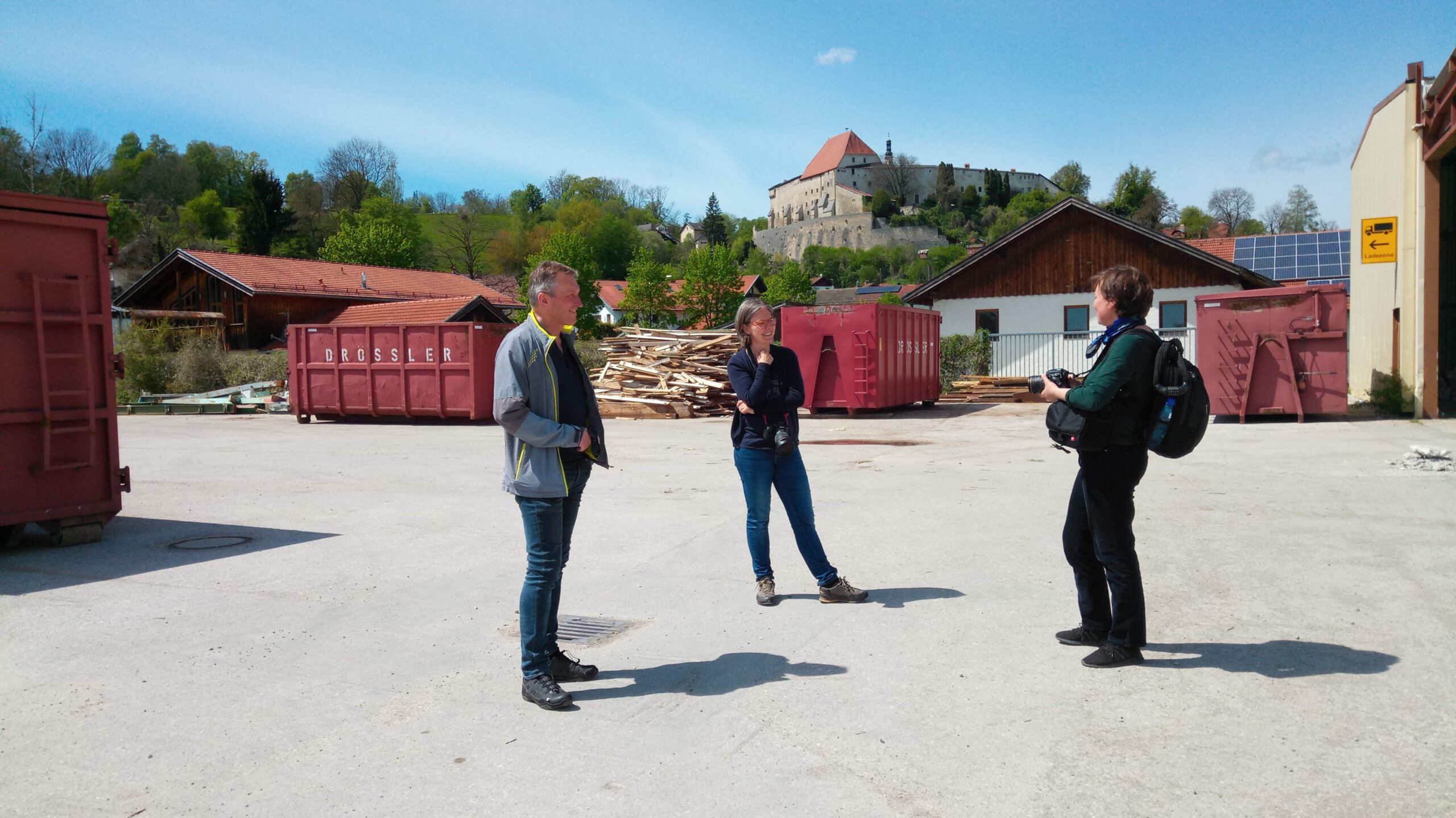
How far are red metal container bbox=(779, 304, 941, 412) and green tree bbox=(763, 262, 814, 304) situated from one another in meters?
57.2

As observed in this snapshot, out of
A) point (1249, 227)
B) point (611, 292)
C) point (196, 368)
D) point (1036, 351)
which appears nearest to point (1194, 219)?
point (1249, 227)

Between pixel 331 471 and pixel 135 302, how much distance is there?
42.2 m

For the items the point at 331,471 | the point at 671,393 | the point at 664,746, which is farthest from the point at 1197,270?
the point at 664,746

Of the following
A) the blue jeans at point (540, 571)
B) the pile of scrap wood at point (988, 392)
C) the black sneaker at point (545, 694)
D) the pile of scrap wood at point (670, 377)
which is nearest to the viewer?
the black sneaker at point (545, 694)

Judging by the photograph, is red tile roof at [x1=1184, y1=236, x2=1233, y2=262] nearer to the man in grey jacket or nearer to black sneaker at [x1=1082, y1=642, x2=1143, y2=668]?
black sneaker at [x1=1082, y1=642, x2=1143, y2=668]

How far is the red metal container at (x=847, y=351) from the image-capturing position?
20281 mm

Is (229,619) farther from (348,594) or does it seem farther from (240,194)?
(240,194)

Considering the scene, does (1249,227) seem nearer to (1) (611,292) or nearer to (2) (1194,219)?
(2) (1194,219)

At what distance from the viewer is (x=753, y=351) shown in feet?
19.2

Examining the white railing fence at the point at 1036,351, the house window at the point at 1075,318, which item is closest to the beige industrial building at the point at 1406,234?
the white railing fence at the point at 1036,351

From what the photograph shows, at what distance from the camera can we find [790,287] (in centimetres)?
8062

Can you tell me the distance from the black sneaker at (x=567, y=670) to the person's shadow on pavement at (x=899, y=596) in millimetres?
1678

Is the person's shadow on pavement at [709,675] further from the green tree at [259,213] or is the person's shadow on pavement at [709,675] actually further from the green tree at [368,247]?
the green tree at [259,213]

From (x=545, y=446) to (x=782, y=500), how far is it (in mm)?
2018
